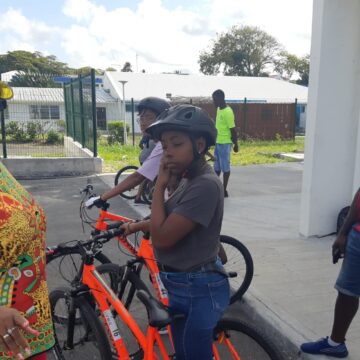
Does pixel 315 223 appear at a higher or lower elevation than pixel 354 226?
lower

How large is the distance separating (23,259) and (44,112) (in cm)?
1192

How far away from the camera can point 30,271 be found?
5.29ft

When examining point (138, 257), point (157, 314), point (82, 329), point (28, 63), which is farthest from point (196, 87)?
point (28, 63)

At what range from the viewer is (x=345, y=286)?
2682 mm

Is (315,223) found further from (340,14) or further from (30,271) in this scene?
(30,271)

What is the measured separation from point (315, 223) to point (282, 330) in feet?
7.92

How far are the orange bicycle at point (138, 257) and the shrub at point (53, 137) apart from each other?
924 cm

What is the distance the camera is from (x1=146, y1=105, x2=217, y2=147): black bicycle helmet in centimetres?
190

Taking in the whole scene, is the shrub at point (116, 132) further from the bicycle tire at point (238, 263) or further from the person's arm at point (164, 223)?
the person's arm at point (164, 223)

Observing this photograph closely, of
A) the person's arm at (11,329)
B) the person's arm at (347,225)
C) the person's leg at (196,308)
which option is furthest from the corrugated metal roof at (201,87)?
the person's arm at (11,329)

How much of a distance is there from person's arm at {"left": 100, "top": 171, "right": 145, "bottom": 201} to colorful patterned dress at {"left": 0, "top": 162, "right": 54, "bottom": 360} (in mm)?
1559

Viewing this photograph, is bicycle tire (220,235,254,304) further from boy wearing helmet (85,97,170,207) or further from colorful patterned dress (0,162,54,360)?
colorful patterned dress (0,162,54,360)

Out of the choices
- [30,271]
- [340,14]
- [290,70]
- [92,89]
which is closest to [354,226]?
[30,271]

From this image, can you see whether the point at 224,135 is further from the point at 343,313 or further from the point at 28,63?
the point at 28,63
